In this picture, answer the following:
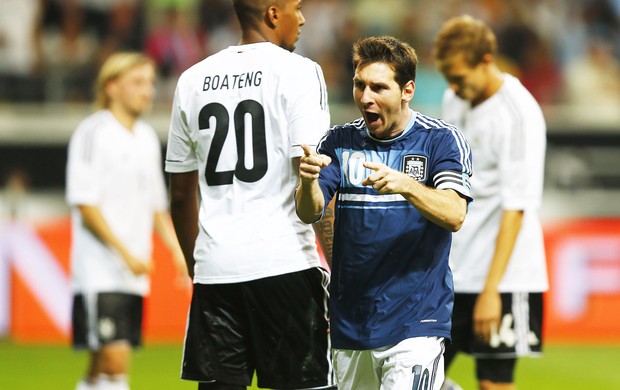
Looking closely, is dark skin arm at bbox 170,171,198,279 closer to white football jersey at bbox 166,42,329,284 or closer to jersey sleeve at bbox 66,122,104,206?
white football jersey at bbox 166,42,329,284

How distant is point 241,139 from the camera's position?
14.2 ft

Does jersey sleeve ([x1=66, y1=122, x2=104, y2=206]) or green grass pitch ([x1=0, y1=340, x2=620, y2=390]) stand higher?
jersey sleeve ([x1=66, y1=122, x2=104, y2=206])

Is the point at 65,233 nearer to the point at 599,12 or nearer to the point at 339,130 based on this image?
the point at 339,130

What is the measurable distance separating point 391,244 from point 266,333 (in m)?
0.64

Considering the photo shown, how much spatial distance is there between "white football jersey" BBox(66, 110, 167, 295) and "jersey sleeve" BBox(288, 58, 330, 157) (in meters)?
2.73

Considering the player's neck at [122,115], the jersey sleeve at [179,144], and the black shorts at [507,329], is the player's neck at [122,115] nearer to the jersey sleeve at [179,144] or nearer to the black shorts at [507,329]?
the jersey sleeve at [179,144]

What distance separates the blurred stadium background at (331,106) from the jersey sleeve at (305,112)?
5.68m

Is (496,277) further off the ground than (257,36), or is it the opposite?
(257,36)

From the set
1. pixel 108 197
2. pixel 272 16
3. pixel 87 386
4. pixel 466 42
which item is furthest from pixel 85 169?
pixel 272 16

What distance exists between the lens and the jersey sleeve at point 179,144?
177 inches

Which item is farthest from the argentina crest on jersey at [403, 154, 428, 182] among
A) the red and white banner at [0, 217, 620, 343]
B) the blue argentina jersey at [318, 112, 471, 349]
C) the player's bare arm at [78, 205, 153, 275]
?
the red and white banner at [0, 217, 620, 343]

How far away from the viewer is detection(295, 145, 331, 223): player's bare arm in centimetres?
376

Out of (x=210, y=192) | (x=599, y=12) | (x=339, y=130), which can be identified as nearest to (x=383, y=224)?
(x=339, y=130)

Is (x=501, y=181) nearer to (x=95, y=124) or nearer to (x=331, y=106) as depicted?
(x=95, y=124)
